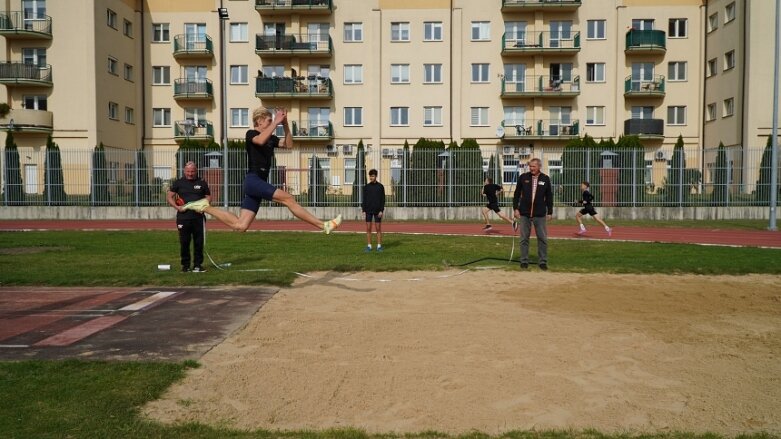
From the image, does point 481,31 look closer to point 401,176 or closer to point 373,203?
point 401,176

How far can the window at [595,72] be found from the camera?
50.5 meters

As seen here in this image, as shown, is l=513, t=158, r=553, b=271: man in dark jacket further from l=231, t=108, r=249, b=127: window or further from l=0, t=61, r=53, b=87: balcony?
l=0, t=61, r=53, b=87: balcony

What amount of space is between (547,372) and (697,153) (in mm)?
26753

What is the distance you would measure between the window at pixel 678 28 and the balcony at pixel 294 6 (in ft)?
85.1

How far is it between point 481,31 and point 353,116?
11670 mm

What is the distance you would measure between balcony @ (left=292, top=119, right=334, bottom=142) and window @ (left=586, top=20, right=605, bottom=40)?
20918 mm

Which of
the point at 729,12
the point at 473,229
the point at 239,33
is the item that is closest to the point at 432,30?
the point at 239,33

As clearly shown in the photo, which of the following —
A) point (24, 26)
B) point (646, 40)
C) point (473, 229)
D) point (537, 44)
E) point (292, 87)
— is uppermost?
point (24, 26)

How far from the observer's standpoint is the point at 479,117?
5041cm

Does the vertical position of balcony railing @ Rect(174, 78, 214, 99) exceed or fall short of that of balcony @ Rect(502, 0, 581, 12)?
it falls short

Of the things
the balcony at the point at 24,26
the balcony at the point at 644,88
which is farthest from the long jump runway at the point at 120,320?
the balcony at the point at 644,88

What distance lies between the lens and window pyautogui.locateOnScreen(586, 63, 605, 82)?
5050 centimetres

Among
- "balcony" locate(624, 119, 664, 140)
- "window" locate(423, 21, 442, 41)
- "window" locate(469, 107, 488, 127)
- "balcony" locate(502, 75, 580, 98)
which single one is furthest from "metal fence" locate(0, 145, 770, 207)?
"window" locate(423, 21, 442, 41)

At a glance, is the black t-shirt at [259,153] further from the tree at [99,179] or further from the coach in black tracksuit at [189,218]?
the tree at [99,179]
